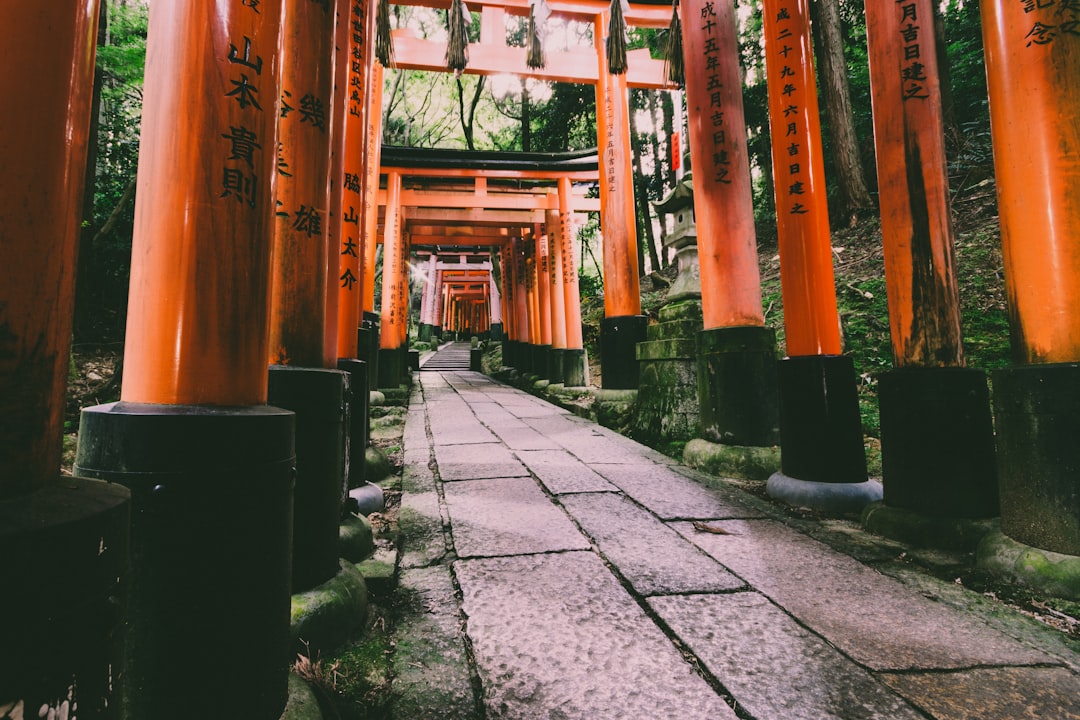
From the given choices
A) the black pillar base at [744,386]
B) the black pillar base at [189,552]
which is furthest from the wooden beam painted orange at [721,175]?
the black pillar base at [189,552]

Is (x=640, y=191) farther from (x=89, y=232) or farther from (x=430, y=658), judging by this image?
(x=430, y=658)

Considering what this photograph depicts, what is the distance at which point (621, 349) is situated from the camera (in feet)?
21.6

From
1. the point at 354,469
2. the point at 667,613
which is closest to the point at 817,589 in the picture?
the point at 667,613

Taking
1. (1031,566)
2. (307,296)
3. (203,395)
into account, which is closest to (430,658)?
(203,395)

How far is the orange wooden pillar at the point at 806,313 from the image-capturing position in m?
2.97

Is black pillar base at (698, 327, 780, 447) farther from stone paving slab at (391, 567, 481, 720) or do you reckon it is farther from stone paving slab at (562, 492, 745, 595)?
stone paving slab at (391, 567, 481, 720)

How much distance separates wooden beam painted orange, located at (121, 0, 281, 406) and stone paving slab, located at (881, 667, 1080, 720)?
1852mm

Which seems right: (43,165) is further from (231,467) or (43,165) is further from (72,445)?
(72,445)

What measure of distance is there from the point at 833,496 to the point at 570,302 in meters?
8.52

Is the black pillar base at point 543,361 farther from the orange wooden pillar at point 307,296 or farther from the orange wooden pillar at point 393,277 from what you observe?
the orange wooden pillar at point 307,296

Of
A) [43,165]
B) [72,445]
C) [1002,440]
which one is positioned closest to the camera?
[43,165]

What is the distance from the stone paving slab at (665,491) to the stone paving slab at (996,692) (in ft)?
4.37

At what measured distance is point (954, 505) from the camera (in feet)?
7.65

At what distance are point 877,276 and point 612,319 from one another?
404 centimetres
